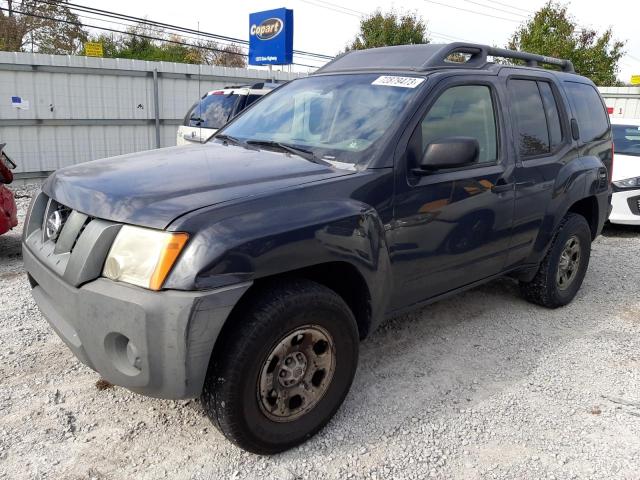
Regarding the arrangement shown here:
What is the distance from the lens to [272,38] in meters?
19.0

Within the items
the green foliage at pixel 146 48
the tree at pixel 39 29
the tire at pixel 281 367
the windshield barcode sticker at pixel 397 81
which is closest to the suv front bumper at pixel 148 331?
the tire at pixel 281 367

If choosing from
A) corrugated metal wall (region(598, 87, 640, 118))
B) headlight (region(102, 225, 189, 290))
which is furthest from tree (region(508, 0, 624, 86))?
headlight (region(102, 225, 189, 290))

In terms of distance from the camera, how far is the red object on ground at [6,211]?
501cm

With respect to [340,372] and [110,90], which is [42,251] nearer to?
[340,372]

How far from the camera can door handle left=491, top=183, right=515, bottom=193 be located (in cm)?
343

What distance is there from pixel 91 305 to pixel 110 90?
377 inches

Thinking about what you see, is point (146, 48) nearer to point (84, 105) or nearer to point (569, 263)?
point (84, 105)

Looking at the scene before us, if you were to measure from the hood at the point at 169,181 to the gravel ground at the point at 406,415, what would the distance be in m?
1.13

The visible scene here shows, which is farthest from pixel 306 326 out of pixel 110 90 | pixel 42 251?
pixel 110 90

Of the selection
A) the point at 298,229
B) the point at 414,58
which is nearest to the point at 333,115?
the point at 414,58

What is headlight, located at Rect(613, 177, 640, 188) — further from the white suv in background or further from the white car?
the white suv in background

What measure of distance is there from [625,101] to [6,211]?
19.1 meters

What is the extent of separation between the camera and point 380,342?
3.78 m

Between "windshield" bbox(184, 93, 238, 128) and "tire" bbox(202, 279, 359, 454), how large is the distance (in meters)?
6.46
